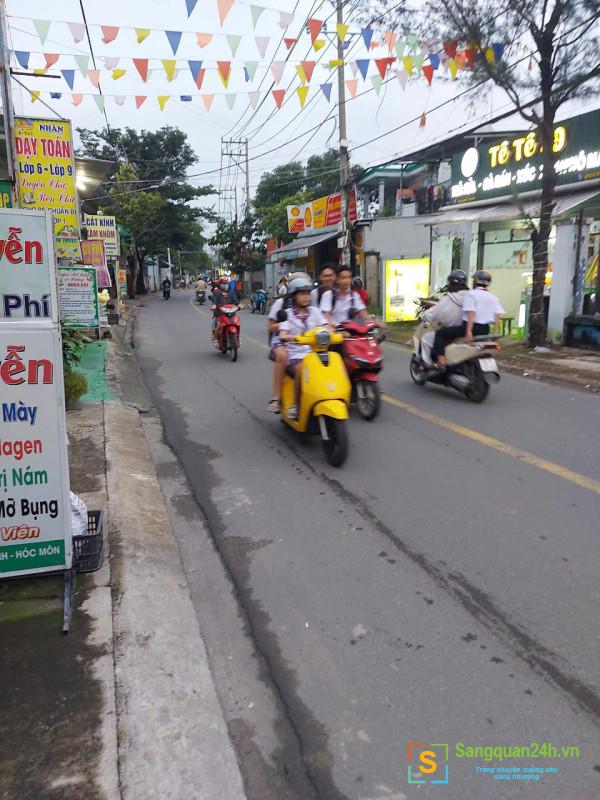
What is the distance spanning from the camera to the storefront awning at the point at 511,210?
11773 mm

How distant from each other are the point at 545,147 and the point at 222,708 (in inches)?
471

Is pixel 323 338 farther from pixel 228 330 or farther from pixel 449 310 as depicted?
pixel 228 330

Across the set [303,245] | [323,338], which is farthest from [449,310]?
[303,245]

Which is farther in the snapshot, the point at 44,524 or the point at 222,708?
the point at 44,524

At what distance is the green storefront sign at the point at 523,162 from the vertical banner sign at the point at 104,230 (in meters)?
12.6

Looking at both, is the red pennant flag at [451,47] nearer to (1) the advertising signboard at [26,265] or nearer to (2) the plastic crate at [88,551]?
(1) the advertising signboard at [26,265]

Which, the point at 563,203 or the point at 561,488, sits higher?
the point at 563,203

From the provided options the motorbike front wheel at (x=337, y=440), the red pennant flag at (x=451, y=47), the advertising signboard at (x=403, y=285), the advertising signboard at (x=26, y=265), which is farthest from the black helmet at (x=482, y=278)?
the advertising signboard at (x=403, y=285)

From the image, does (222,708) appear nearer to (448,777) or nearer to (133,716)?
(133,716)

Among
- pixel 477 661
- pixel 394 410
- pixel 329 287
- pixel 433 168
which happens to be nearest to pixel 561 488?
pixel 477 661

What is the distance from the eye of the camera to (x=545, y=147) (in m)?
11.6

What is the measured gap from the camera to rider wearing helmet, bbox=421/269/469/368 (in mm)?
8289

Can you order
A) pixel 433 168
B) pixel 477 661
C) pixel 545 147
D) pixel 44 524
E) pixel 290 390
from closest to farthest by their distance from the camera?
1. pixel 477 661
2. pixel 44 524
3. pixel 290 390
4. pixel 545 147
5. pixel 433 168

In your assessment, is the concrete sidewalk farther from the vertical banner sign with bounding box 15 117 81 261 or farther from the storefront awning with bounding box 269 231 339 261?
the storefront awning with bounding box 269 231 339 261
